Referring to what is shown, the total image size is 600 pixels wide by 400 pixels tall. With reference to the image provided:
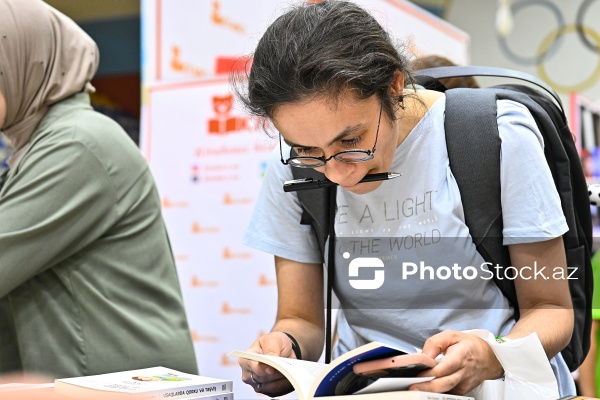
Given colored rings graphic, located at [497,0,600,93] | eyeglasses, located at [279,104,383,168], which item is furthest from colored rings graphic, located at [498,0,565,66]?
eyeglasses, located at [279,104,383,168]

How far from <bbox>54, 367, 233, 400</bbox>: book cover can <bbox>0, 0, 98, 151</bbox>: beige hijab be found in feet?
2.83

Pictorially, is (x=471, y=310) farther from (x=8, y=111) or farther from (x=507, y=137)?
(x=8, y=111)

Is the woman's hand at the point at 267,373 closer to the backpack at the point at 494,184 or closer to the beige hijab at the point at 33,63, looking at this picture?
the backpack at the point at 494,184

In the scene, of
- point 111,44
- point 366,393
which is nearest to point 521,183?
point 366,393

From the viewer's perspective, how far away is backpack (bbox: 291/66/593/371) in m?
1.48

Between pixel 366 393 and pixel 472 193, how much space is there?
20.5 inches

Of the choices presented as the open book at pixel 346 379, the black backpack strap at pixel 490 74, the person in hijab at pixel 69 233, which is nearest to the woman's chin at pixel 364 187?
the black backpack strap at pixel 490 74

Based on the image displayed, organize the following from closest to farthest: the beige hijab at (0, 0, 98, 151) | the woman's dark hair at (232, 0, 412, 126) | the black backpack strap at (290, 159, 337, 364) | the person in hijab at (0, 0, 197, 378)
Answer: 1. the woman's dark hair at (232, 0, 412, 126)
2. the black backpack strap at (290, 159, 337, 364)
3. the person in hijab at (0, 0, 197, 378)
4. the beige hijab at (0, 0, 98, 151)

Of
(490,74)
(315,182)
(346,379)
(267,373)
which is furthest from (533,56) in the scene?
(346,379)

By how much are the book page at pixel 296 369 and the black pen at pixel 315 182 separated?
0.36 m

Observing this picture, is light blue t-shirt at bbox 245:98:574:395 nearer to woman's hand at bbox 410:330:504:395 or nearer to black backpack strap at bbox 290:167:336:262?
black backpack strap at bbox 290:167:336:262

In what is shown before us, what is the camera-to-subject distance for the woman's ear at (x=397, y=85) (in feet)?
4.80

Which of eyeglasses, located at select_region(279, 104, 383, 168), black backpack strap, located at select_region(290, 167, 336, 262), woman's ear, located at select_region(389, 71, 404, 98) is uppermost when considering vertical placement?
woman's ear, located at select_region(389, 71, 404, 98)

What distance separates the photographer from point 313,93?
136 cm
